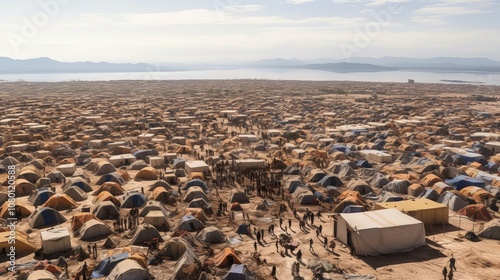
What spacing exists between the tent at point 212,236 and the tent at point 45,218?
10.5 m

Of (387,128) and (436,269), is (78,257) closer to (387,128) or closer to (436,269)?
(436,269)

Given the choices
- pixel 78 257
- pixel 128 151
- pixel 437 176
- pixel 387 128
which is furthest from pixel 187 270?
pixel 387 128

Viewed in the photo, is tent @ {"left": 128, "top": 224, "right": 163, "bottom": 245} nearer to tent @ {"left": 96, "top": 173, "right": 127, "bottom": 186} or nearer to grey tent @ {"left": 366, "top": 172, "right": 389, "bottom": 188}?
tent @ {"left": 96, "top": 173, "right": 127, "bottom": 186}

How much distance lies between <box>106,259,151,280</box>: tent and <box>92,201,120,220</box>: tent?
9.21 metres

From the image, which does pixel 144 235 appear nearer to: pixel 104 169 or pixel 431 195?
pixel 104 169

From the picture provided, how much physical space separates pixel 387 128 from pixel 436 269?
48.5 meters

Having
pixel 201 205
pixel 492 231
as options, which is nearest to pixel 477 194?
pixel 492 231

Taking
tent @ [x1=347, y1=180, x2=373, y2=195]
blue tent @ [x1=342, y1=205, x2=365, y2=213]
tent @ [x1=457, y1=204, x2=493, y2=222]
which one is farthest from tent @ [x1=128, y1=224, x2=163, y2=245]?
tent @ [x1=457, y1=204, x2=493, y2=222]

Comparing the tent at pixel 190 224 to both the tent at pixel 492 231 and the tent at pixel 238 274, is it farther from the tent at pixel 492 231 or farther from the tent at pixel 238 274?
the tent at pixel 492 231

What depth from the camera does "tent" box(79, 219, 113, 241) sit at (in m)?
24.1

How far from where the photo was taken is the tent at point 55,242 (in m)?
21.8

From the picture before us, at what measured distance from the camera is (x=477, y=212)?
27.2 metres

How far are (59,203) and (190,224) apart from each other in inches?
443

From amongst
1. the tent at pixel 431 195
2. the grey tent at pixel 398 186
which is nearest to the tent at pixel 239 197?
the grey tent at pixel 398 186
